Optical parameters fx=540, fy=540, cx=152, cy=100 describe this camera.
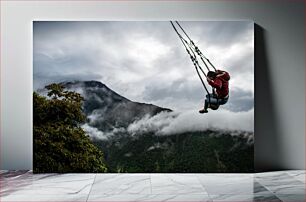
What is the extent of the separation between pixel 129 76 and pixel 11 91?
1.12m

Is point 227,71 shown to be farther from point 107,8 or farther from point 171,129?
point 107,8

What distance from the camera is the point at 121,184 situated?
4492 millimetres

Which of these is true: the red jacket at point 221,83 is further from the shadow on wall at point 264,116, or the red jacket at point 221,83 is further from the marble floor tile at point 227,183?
the marble floor tile at point 227,183

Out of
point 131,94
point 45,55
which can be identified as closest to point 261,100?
point 131,94

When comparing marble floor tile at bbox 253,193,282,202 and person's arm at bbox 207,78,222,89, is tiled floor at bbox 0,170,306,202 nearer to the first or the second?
marble floor tile at bbox 253,193,282,202

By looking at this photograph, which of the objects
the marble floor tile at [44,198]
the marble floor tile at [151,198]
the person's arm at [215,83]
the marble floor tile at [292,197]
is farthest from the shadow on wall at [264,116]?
the marble floor tile at [44,198]

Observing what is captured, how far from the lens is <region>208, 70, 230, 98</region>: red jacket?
4996mm

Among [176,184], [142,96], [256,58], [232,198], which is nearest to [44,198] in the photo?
[176,184]

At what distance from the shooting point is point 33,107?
5000mm

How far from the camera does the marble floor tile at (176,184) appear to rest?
4199mm

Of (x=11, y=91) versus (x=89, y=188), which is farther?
(x=11, y=91)

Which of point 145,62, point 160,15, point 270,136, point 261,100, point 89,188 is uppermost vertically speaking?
point 160,15

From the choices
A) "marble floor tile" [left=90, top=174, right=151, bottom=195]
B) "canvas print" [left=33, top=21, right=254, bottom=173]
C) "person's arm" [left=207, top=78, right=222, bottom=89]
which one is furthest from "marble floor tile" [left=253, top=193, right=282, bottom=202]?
"person's arm" [left=207, top=78, right=222, bottom=89]

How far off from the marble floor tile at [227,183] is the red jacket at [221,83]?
75 centimetres
